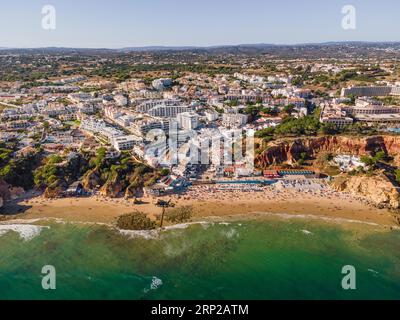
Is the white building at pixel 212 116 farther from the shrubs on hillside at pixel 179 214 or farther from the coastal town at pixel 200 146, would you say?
the shrubs on hillside at pixel 179 214

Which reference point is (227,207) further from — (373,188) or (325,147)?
(325,147)

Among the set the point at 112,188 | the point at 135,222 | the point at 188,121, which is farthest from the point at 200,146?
the point at 135,222

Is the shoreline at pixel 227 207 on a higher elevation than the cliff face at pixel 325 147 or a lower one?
lower

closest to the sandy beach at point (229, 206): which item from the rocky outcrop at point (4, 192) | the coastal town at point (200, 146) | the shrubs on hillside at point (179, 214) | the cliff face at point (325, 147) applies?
the coastal town at point (200, 146)

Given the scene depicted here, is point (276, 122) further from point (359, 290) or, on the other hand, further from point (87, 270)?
point (87, 270)

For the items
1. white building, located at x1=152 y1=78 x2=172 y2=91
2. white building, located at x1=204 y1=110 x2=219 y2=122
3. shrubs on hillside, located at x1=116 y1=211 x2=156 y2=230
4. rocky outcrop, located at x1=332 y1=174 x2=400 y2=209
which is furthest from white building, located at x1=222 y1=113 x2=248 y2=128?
white building, located at x1=152 y1=78 x2=172 y2=91

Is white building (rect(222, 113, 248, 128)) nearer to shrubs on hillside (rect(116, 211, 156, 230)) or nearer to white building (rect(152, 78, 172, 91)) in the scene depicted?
shrubs on hillside (rect(116, 211, 156, 230))
